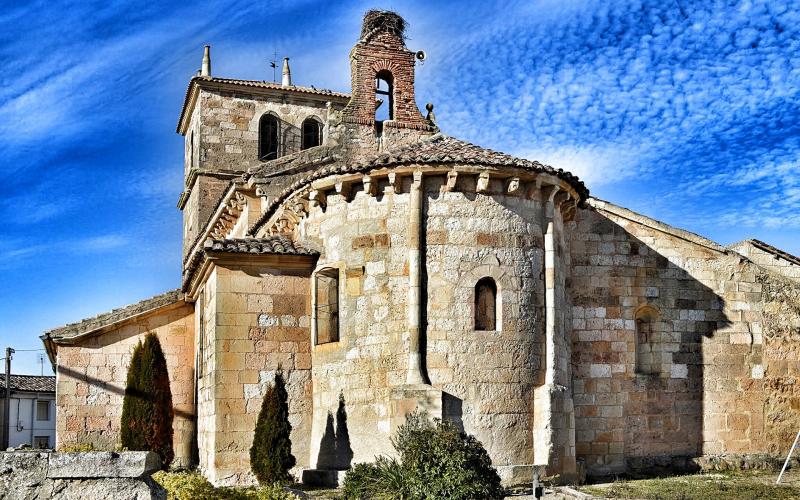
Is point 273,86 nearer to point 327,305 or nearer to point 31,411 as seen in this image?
point 327,305

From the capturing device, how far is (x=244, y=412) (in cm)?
1692

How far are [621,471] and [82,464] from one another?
13.2m

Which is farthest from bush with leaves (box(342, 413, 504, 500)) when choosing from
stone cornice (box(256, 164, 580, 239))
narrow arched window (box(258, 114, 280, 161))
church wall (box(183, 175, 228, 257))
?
narrow arched window (box(258, 114, 280, 161))

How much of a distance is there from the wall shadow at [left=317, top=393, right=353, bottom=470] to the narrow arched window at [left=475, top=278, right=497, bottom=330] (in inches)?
109

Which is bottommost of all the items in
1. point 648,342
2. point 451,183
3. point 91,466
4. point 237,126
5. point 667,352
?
point 91,466

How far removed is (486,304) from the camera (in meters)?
15.7

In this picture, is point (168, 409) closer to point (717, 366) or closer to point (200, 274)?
point (200, 274)

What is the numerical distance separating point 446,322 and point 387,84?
8390 millimetres

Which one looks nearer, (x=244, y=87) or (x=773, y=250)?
(x=773, y=250)

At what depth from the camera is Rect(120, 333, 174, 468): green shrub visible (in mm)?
18266

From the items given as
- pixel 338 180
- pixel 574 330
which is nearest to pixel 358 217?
pixel 338 180

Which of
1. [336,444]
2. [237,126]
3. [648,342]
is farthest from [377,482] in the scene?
[237,126]

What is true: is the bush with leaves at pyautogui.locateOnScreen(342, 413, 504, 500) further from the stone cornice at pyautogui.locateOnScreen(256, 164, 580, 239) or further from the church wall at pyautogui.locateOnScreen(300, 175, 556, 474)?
the stone cornice at pyautogui.locateOnScreen(256, 164, 580, 239)

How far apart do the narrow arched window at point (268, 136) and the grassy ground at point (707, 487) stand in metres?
17.6
